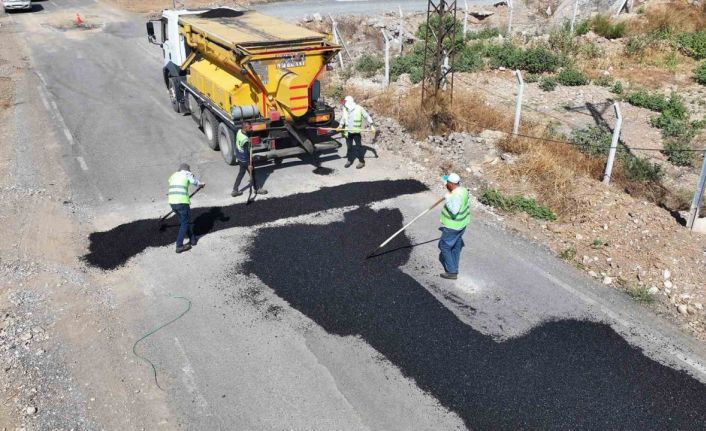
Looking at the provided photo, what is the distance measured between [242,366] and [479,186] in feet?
20.3

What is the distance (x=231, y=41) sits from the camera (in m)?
10.4

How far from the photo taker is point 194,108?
13766mm

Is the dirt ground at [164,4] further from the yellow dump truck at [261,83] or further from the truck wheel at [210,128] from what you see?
the truck wheel at [210,128]

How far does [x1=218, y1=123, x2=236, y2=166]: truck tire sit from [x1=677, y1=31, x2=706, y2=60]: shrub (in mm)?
15240

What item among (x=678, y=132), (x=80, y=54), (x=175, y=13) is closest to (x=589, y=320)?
(x=678, y=132)

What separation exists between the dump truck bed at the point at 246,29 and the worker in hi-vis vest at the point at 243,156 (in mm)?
1558

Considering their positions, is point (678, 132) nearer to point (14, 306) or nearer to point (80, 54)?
point (14, 306)

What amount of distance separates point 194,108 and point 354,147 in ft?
14.5

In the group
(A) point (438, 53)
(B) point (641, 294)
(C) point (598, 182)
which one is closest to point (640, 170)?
(C) point (598, 182)

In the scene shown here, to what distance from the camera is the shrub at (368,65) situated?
58.5 feet

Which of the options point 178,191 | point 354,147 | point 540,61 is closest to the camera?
point 178,191

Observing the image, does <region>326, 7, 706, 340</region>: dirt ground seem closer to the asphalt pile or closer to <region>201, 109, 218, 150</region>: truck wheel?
the asphalt pile

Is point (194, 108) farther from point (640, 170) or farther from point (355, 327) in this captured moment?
point (640, 170)

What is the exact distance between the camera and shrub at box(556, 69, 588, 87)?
16.1 m
